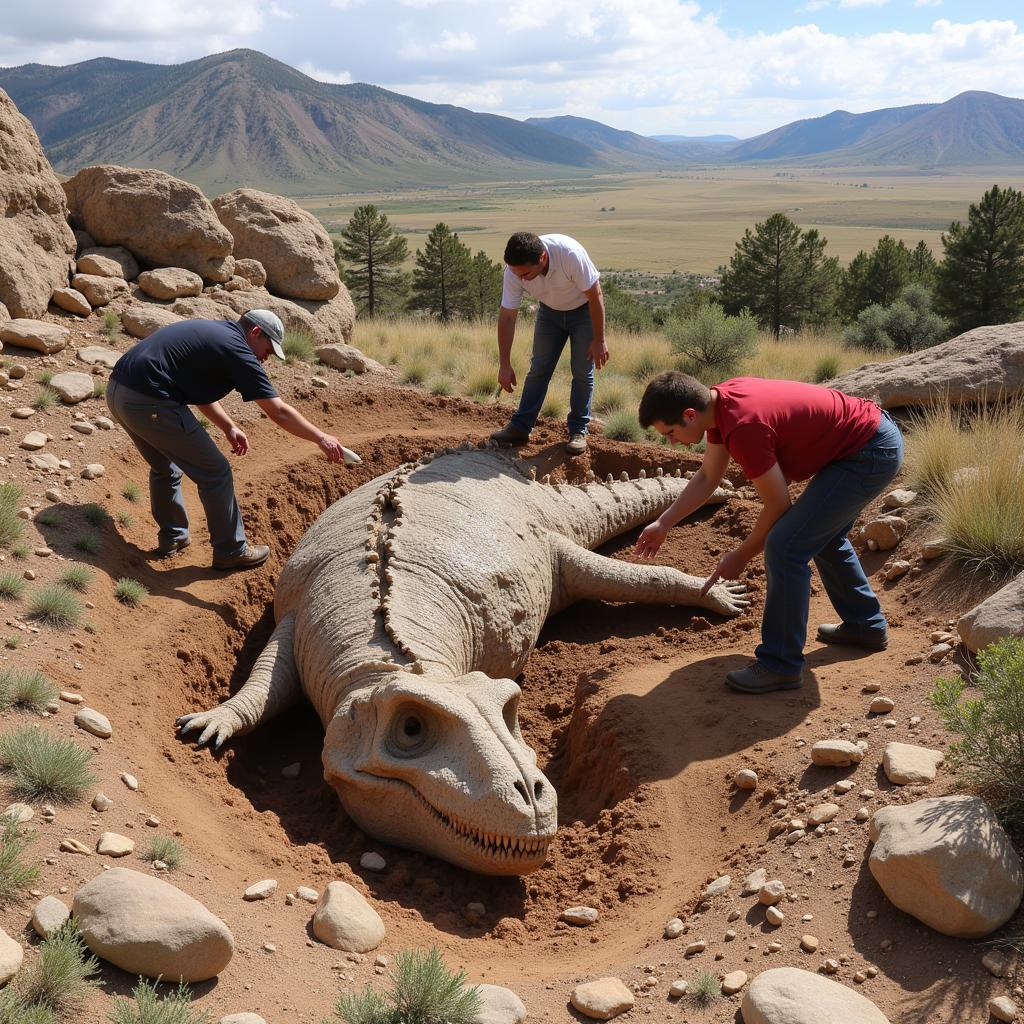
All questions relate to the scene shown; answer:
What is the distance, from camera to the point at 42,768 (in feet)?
14.6

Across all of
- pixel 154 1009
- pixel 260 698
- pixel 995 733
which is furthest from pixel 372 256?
pixel 154 1009

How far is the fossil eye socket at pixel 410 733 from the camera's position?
5129 millimetres

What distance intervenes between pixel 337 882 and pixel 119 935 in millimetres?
1156

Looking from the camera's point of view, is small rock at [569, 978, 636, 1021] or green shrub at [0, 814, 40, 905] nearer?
green shrub at [0, 814, 40, 905]

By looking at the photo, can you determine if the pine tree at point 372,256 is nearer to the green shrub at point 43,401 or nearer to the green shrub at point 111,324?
the green shrub at point 111,324

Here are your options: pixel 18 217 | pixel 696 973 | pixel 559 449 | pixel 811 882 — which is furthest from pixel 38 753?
pixel 18 217

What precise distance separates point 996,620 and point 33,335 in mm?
9145

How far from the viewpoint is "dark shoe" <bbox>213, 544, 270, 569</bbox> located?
8.10m

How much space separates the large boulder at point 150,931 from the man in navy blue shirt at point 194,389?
12.9 ft

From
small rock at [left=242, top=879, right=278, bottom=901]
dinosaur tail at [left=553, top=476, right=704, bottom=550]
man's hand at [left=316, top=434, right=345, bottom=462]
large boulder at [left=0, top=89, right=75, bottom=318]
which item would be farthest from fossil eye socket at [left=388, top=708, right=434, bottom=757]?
large boulder at [left=0, top=89, right=75, bottom=318]

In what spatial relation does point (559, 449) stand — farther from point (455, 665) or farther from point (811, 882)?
point (811, 882)

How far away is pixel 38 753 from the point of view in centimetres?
448

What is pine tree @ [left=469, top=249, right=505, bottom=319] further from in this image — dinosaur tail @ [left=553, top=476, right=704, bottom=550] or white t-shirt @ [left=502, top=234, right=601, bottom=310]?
white t-shirt @ [left=502, top=234, right=601, bottom=310]

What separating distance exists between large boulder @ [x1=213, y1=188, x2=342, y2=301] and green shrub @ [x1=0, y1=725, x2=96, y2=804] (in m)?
11.5
